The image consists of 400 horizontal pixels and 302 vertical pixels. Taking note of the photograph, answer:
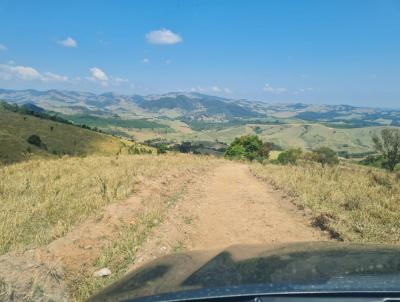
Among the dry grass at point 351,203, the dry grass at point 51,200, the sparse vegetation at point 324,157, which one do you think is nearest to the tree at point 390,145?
the sparse vegetation at point 324,157

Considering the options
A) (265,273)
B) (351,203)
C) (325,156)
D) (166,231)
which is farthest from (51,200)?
(325,156)

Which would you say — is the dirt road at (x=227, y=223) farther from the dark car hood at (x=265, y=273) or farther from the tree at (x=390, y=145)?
the tree at (x=390, y=145)

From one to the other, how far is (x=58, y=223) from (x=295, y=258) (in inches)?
269

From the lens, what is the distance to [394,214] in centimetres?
980

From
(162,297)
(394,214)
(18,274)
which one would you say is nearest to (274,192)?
(394,214)

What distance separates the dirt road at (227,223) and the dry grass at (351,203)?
1.34 ft

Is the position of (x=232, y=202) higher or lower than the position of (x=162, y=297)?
lower

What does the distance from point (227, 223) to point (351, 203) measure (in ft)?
10.6

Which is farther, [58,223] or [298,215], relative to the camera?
[298,215]

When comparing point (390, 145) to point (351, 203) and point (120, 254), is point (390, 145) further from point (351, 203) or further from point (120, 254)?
point (120, 254)

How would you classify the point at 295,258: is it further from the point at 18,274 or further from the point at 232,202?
the point at 232,202

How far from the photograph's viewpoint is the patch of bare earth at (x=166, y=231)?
5.47 m

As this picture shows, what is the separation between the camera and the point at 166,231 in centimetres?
947

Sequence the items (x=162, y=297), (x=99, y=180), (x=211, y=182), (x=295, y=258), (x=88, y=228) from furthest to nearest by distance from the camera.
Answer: (x=211, y=182), (x=99, y=180), (x=88, y=228), (x=295, y=258), (x=162, y=297)
